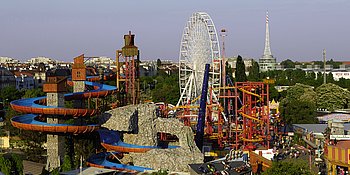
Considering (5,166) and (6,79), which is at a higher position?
(6,79)

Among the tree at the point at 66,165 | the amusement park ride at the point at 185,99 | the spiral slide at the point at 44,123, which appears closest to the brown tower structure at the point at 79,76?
the amusement park ride at the point at 185,99

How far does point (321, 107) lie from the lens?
3258 inches

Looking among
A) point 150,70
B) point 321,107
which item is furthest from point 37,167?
point 150,70

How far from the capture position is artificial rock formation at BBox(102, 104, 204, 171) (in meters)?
34.7

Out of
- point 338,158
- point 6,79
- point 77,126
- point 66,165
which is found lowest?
point 66,165

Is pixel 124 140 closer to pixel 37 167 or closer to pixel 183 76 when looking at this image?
pixel 37 167

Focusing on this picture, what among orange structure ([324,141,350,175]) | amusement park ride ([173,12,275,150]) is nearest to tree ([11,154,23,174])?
orange structure ([324,141,350,175])

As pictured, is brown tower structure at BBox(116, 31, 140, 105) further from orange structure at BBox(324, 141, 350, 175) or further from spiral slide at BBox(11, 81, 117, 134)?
orange structure at BBox(324, 141, 350, 175)

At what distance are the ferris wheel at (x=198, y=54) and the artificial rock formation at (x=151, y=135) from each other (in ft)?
73.2

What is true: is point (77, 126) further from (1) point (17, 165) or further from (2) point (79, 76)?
(2) point (79, 76)

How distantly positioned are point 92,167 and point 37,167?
7288 millimetres

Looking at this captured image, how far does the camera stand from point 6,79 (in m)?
98.6

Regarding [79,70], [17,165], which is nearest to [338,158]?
[17,165]

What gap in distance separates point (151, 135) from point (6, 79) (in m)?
67.0
